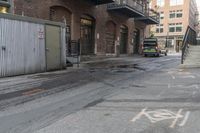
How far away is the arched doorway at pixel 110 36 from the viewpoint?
37219mm

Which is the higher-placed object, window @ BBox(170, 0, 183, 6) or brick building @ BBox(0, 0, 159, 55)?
window @ BBox(170, 0, 183, 6)

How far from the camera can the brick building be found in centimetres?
2514

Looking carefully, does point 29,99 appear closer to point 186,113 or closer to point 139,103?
point 139,103

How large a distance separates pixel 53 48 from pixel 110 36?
1975 cm

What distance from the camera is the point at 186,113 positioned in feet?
25.3

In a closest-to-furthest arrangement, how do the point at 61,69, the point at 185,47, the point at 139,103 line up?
the point at 139,103 < the point at 61,69 < the point at 185,47

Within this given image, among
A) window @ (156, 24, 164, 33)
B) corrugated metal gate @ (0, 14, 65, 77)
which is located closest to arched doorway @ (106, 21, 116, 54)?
corrugated metal gate @ (0, 14, 65, 77)

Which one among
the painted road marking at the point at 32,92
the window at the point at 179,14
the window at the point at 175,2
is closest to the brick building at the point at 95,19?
the painted road marking at the point at 32,92

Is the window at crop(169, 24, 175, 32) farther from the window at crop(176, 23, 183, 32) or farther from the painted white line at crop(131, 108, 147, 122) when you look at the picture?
the painted white line at crop(131, 108, 147, 122)

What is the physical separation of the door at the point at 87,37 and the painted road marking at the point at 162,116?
938 inches

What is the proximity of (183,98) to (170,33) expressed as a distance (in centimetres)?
8556

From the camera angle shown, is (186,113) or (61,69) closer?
(186,113)

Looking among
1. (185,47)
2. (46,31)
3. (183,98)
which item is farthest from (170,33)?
(183,98)

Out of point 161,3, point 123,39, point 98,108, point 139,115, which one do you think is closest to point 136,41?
point 123,39
